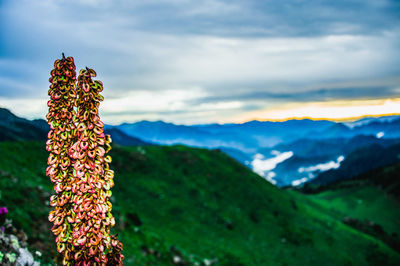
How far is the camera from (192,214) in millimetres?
43469

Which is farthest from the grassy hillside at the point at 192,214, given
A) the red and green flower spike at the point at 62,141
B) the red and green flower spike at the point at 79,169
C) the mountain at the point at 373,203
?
the mountain at the point at 373,203

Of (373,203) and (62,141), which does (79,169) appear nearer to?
(62,141)

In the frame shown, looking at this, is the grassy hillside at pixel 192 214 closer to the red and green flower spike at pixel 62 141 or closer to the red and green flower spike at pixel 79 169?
the red and green flower spike at pixel 62 141

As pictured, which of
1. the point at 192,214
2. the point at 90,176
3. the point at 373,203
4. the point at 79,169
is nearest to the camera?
the point at 79,169

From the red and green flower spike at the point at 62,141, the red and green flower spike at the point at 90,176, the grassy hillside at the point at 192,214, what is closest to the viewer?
the red and green flower spike at the point at 90,176

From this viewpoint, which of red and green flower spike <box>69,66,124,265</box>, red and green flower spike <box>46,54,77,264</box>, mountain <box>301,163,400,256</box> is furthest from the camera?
mountain <box>301,163,400,256</box>

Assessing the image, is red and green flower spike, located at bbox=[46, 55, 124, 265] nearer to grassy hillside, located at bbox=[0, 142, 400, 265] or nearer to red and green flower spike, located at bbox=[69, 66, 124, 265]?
red and green flower spike, located at bbox=[69, 66, 124, 265]

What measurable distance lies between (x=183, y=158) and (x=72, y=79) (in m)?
59.1

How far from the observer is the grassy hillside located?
21.7 meters

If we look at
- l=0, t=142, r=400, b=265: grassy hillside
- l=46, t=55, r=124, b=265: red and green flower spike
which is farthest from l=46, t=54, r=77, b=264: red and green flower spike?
l=0, t=142, r=400, b=265: grassy hillside

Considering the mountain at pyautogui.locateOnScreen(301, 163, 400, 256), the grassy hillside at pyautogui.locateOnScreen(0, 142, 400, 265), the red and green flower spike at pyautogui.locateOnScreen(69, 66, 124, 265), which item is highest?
the red and green flower spike at pyautogui.locateOnScreen(69, 66, 124, 265)

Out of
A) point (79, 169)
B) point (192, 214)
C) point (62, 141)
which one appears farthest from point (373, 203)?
point (62, 141)

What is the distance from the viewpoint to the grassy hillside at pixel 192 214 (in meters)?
21.7

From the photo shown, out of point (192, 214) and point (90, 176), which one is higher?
point (90, 176)
